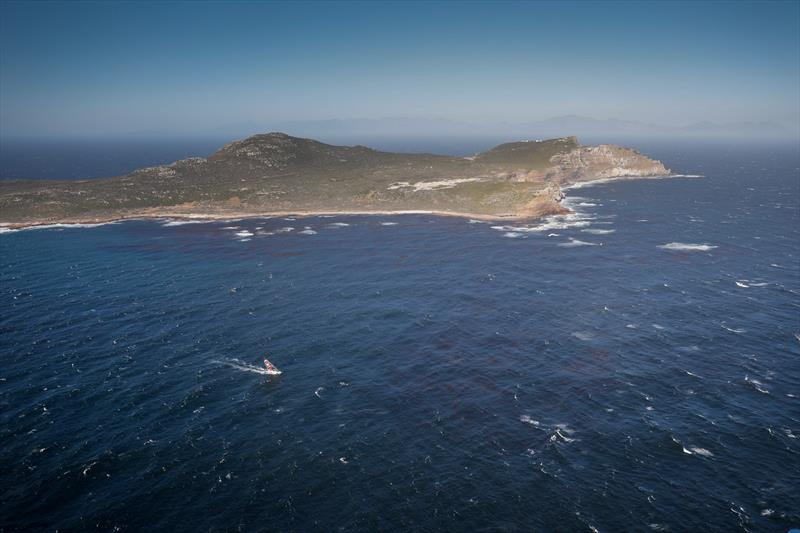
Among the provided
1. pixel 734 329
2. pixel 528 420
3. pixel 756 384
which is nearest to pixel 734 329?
pixel 734 329

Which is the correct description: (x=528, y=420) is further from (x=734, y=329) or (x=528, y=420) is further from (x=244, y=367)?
(x=734, y=329)

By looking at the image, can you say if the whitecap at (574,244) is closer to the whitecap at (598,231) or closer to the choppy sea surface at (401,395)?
the whitecap at (598,231)

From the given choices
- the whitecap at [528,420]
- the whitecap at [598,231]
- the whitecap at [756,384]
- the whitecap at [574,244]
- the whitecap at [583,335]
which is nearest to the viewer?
the whitecap at [528,420]

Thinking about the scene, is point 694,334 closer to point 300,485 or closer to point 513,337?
point 513,337

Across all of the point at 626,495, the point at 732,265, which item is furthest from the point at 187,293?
the point at 732,265

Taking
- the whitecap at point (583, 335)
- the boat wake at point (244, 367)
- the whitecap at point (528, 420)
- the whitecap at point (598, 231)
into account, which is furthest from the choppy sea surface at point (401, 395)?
the whitecap at point (598, 231)

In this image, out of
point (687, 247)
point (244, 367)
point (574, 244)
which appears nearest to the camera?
point (244, 367)

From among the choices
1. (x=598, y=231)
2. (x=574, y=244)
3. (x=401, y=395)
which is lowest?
(x=401, y=395)
